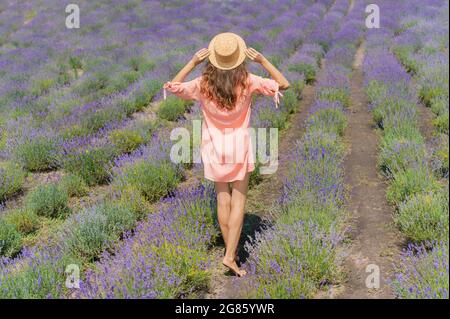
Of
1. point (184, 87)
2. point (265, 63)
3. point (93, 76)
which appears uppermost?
point (265, 63)

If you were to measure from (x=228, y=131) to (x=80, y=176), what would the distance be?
119 inches

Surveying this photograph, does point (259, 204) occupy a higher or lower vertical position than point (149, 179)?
lower

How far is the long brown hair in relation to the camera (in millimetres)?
3488

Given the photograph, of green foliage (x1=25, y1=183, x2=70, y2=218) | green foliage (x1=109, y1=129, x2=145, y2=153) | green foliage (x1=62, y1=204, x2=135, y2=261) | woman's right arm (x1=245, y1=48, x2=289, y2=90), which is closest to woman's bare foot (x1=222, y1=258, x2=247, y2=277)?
green foliage (x1=62, y1=204, x2=135, y2=261)

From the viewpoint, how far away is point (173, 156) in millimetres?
6133

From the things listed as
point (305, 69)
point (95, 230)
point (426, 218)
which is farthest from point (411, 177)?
point (305, 69)

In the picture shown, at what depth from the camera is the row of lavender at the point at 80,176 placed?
4.84m

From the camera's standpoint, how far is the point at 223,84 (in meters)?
3.49

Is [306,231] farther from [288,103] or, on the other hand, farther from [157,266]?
[288,103]

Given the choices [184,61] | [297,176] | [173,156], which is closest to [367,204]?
[297,176]

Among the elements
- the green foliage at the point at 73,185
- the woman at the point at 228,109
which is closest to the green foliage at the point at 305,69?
the green foliage at the point at 73,185

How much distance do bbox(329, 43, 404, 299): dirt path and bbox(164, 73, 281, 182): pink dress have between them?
1.22 metres

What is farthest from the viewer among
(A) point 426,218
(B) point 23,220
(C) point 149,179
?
(C) point 149,179
